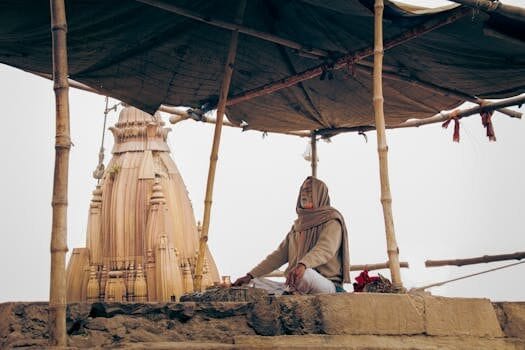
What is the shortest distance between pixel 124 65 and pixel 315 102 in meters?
2.49

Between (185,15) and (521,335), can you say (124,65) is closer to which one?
(185,15)

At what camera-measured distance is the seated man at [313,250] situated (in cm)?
757

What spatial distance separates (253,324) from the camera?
6.09 meters

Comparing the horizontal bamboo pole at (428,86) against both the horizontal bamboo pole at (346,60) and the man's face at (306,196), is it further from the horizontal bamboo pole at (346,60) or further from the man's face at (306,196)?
the man's face at (306,196)

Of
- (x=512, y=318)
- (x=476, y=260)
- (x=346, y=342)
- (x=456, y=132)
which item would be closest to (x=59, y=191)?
(x=346, y=342)

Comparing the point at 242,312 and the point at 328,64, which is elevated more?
the point at 328,64

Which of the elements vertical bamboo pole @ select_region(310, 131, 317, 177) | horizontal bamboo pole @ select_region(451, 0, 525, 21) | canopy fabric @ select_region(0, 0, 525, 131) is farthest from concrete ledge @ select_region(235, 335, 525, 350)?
vertical bamboo pole @ select_region(310, 131, 317, 177)

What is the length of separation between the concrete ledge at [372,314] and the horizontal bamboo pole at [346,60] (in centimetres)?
315

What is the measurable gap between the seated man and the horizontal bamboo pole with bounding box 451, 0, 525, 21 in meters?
2.23

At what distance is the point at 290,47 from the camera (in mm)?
9516

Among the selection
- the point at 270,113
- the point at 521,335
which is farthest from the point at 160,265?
the point at 521,335

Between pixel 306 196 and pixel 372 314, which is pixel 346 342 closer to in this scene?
pixel 372 314

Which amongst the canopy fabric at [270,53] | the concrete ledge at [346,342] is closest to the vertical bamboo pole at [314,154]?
the canopy fabric at [270,53]

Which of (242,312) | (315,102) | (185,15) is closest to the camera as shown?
(242,312)
